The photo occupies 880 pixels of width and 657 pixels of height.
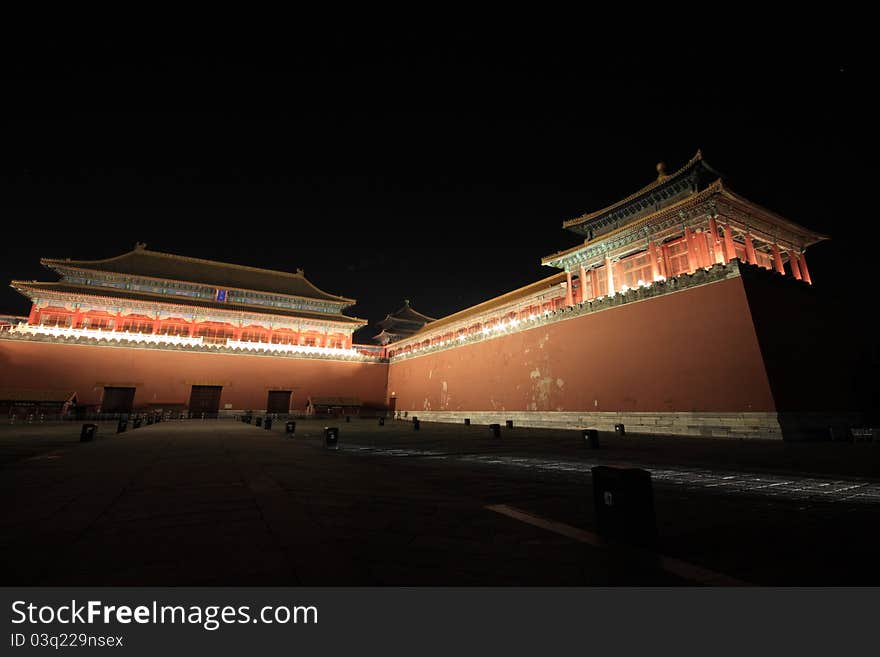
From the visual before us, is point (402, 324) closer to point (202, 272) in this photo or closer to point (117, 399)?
point (202, 272)

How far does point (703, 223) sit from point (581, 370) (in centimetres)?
640

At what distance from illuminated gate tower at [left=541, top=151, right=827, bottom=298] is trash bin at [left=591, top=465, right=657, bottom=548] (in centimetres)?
1245

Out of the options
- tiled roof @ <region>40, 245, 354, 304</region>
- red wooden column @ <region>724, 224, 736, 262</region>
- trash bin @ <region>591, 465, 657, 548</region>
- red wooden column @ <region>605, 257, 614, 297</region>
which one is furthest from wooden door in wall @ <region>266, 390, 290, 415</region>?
trash bin @ <region>591, 465, 657, 548</region>

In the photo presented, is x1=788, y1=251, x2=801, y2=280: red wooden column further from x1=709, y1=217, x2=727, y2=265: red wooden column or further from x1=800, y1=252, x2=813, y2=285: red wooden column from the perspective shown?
x1=709, y1=217, x2=727, y2=265: red wooden column

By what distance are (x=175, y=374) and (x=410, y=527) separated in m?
24.0

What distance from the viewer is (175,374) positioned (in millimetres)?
21047

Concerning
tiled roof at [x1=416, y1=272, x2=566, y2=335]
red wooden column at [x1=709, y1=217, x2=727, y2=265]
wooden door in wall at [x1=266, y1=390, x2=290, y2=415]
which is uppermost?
tiled roof at [x1=416, y1=272, x2=566, y2=335]

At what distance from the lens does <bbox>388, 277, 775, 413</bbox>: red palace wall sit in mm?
9719

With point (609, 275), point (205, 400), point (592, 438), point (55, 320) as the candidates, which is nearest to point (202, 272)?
point (55, 320)

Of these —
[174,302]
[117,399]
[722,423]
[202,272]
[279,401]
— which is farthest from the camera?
[202,272]
